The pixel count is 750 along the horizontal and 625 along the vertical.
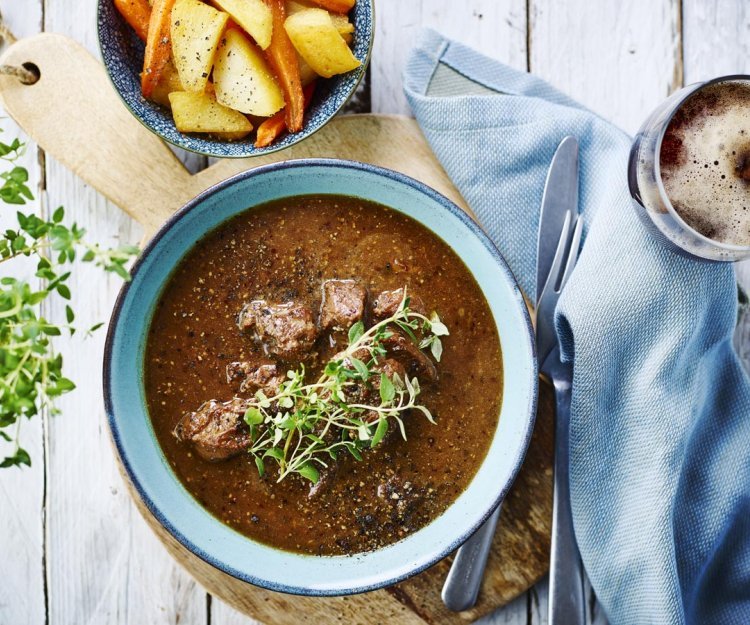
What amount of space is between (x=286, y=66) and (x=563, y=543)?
5.78 ft

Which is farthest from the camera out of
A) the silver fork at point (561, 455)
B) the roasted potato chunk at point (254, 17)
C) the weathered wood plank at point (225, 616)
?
the weathered wood plank at point (225, 616)

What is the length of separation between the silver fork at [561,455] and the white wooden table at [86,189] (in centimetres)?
62

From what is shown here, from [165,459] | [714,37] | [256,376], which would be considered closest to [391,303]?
[256,376]

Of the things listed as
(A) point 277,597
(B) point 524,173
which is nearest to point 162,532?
(A) point 277,597

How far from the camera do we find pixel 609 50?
2.75m

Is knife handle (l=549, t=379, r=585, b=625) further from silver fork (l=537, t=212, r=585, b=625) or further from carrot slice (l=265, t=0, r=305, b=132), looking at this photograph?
carrot slice (l=265, t=0, r=305, b=132)

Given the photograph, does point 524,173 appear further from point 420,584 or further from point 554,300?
point 420,584

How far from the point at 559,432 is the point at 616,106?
1191mm

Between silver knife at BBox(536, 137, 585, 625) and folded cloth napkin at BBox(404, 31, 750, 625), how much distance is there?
4cm

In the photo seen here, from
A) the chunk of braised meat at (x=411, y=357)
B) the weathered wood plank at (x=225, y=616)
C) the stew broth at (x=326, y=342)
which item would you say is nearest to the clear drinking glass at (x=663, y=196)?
the stew broth at (x=326, y=342)

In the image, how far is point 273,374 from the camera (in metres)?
2.36

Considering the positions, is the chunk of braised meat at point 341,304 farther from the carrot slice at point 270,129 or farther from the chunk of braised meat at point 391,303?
the carrot slice at point 270,129

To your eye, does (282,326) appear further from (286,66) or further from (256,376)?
(286,66)

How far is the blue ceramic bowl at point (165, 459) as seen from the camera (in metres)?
2.29
